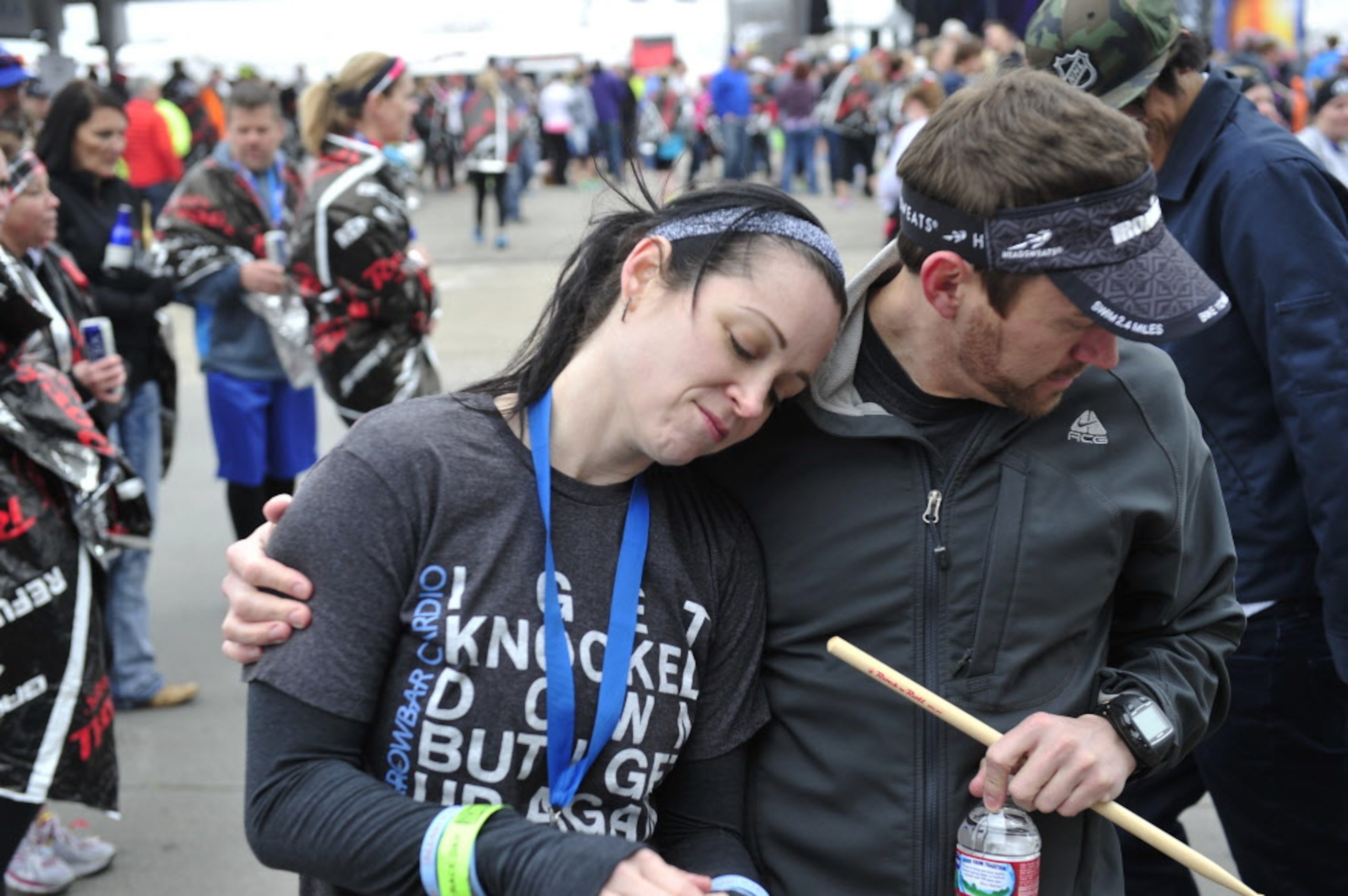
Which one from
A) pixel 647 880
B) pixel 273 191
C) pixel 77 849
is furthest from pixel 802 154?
pixel 647 880

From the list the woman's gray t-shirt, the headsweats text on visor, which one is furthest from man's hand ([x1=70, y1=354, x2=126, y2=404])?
the headsweats text on visor

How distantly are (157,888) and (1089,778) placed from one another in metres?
3.05

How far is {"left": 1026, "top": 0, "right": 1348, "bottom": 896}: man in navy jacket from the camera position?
2.53m

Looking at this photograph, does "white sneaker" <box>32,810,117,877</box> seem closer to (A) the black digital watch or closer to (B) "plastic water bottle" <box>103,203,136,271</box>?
(B) "plastic water bottle" <box>103,203,136,271</box>

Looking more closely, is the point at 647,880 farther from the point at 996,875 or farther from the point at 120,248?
the point at 120,248

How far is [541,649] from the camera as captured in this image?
168cm

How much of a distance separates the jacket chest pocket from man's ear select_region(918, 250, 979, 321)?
0.21m

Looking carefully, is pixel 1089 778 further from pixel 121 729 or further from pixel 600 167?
pixel 121 729

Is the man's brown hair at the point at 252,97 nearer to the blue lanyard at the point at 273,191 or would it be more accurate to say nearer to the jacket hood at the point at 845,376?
the blue lanyard at the point at 273,191

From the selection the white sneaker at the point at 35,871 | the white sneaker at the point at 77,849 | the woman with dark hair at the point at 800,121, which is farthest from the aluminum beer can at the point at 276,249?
the woman with dark hair at the point at 800,121

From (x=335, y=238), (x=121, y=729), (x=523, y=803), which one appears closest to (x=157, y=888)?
(x=121, y=729)

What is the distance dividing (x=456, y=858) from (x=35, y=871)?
2863mm

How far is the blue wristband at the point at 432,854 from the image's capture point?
1.56 meters

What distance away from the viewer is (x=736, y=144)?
22719mm
